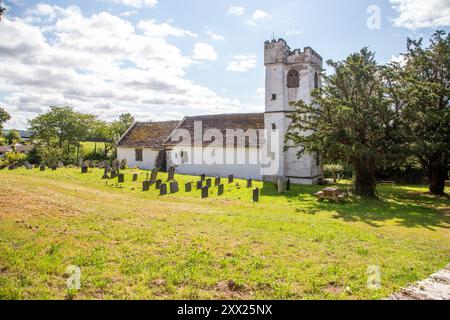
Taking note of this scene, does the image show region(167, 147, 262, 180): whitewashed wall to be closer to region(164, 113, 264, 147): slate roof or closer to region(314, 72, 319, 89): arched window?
region(164, 113, 264, 147): slate roof

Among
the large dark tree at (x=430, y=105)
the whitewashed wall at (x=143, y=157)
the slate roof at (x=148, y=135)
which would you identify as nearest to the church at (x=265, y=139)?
the whitewashed wall at (x=143, y=157)

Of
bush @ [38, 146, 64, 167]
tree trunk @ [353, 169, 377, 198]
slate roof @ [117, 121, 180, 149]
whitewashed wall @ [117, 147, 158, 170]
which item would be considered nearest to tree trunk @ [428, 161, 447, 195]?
tree trunk @ [353, 169, 377, 198]

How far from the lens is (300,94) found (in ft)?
90.8

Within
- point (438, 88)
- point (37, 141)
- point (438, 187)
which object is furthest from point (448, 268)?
point (37, 141)

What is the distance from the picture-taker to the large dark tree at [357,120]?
18.2 meters

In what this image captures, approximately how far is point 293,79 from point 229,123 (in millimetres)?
8017

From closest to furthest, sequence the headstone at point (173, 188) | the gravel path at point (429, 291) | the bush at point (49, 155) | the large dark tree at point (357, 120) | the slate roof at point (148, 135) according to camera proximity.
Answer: the gravel path at point (429, 291)
the large dark tree at point (357, 120)
the headstone at point (173, 188)
the slate roof at point (148, 135)
the bush at point (49, 155)

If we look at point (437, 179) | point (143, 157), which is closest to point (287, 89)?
point (437, 179)

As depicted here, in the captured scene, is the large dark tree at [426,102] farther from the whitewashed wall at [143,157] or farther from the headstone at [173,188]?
the whitewashed wall at [143,157]

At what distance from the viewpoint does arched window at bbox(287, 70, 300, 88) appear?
2787cm

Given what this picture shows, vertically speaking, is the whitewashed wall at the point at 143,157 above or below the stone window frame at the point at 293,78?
below

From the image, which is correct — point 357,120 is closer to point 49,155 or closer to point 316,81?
point 316,81

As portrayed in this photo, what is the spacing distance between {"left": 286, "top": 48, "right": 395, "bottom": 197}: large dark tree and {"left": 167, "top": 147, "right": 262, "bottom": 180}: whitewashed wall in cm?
837
